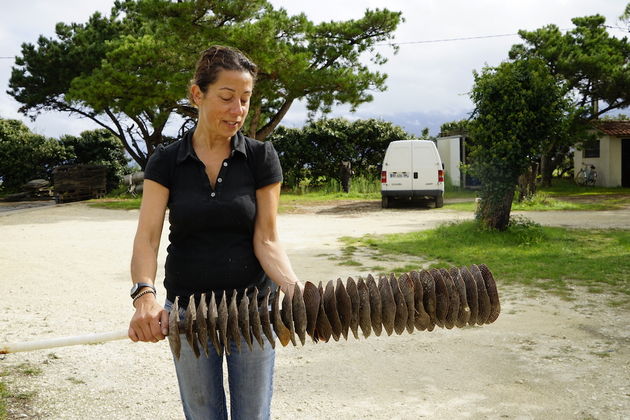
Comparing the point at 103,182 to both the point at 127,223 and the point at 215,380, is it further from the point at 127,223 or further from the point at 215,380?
the point at 215,380

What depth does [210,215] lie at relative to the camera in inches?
100

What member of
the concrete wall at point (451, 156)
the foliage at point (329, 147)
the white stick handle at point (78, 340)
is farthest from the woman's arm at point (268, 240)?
the concrete wall at point (451, 156)

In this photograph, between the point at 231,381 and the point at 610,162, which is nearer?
the point at 231,381

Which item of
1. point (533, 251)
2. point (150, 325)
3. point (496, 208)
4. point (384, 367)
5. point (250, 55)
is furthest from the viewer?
point (250, 55)

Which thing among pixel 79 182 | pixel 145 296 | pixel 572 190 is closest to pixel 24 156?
pixel 79 182

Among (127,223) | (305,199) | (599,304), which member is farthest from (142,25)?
(599,304)

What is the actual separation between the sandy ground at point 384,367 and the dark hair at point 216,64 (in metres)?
2.58

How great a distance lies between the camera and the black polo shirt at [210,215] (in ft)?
8.39

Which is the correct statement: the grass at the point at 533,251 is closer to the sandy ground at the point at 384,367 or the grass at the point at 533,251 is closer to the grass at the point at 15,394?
the sandy ground at the point at 384,367

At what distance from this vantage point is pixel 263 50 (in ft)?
61.7

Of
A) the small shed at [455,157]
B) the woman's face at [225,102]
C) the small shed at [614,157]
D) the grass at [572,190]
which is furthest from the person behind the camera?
the small shed at [614,157]

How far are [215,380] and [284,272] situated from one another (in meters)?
0.57

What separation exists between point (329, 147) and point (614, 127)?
14.7 m

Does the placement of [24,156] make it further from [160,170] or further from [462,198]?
[160,170]
